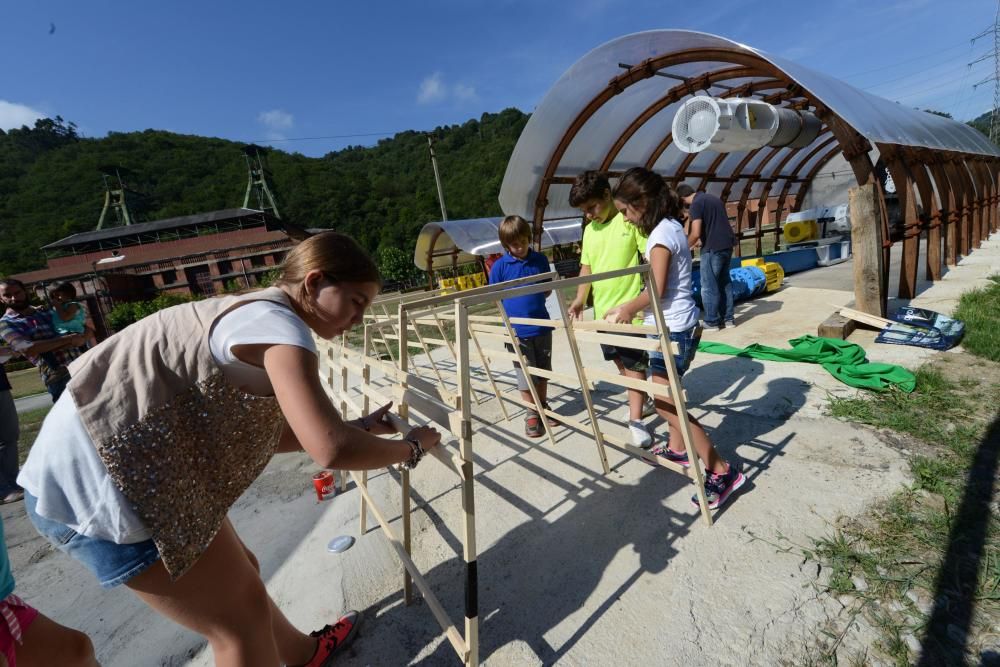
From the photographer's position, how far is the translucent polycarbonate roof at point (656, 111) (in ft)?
17.1

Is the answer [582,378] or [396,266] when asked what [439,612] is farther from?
[396,266]

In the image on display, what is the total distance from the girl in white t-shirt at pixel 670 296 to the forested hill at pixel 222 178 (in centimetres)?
5229

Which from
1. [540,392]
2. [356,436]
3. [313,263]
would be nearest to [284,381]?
[356,436]

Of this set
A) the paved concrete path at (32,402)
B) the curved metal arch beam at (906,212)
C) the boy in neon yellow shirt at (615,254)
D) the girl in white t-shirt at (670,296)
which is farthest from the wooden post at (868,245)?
the paved concrete path at (32,402)

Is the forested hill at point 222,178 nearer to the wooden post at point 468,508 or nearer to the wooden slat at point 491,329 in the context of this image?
the wooden slat at point 491,329

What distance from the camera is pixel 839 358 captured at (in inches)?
155

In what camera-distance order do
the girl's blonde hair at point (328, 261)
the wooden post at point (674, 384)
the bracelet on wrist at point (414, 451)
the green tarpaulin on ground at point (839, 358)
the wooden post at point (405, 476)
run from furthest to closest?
the green tarpaulin on ground at point (839, 358) → the wooden post at point (674, 384) → the wooden post at point (405, 476) → the bracelet on wrist at point (414, 451) → the girl's blonde hair at point (328, 261)

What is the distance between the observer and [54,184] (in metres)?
74.4

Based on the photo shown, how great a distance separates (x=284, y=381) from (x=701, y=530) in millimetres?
2152

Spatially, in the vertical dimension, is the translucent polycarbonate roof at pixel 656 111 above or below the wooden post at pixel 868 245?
above

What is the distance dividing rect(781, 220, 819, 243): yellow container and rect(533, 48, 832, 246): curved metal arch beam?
9128 millimetres

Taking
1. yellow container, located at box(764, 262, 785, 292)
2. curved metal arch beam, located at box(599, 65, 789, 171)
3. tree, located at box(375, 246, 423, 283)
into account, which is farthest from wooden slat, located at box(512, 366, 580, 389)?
tree, located at box(375, 246, 423, 283)

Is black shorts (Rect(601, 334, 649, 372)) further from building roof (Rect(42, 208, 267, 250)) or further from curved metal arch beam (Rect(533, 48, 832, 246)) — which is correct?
building roof (Rect(42, 208, 267, 250))

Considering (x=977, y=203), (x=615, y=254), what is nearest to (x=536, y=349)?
(x=615, y=254)
